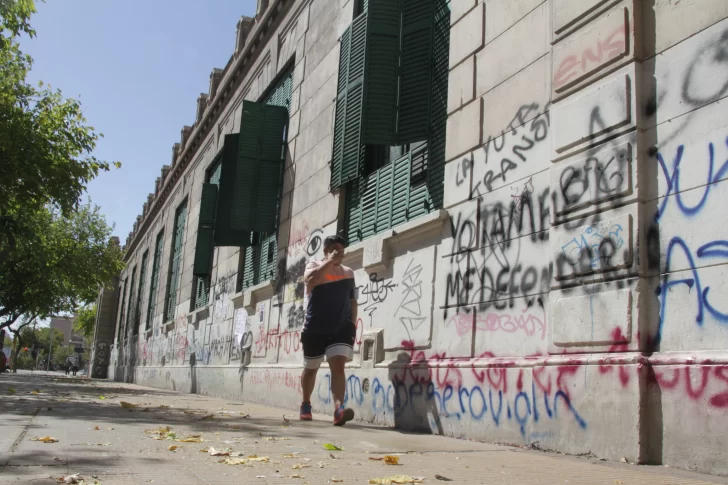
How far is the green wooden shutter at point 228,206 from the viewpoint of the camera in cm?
1208

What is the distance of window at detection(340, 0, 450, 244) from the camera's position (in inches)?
267

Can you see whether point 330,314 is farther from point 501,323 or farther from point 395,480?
point 395,480

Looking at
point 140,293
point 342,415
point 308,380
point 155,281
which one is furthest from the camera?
point 140,293

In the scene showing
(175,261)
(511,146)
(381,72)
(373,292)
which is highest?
(381,72)

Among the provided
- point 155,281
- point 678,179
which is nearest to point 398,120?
point 678,179

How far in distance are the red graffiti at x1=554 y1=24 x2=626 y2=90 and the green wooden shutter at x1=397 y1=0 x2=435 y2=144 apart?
2.32 meters

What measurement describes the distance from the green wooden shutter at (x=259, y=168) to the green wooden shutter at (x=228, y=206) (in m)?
0.63

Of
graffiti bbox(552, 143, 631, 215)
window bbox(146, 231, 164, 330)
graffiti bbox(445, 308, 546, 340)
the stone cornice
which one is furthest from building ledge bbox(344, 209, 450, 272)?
window bbox(146, 231, 164, 330)

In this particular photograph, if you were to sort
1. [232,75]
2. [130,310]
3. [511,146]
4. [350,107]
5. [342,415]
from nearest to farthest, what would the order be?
[511,146], [342,415], [350,107], [232,75], [130,310]

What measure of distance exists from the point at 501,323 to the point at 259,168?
716cm

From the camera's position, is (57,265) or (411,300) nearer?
(411,300)

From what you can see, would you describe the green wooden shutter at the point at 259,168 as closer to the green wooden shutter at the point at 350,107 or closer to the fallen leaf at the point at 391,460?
the green wooden shutter at the point at 350,107

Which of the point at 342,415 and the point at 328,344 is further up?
the point at 328,344

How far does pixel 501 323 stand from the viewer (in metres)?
4.93
